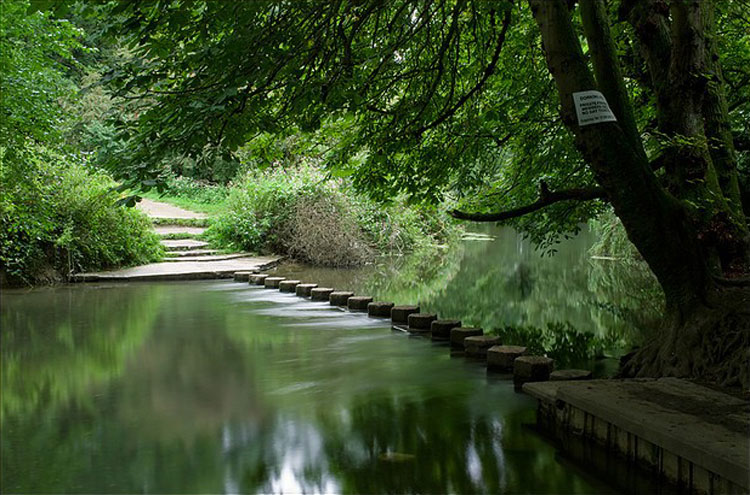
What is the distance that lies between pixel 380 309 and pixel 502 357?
3.99m

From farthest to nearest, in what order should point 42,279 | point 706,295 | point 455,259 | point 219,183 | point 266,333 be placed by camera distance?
point 219,183 < point 455,259 < point 42,279 < point 266,333 < point 706,295

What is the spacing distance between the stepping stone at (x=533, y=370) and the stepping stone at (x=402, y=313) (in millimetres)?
3681

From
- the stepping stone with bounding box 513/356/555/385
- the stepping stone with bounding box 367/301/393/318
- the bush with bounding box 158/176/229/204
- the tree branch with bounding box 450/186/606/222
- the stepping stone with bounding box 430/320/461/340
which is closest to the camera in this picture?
the tree branch with bounding box 450/186/606/222

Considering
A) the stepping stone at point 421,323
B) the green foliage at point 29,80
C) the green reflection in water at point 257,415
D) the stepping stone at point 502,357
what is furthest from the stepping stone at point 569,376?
the green foliage at point 29,80

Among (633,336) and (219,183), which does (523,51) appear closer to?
(633,336)

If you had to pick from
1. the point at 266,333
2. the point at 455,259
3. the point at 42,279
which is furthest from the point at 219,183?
the point at 266,333

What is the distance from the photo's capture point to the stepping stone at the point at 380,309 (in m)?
11.2

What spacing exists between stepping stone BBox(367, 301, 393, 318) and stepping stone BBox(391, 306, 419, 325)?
0.63 m

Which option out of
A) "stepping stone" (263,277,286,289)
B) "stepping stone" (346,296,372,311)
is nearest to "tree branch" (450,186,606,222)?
"stepping stone" (346,296,372,311)

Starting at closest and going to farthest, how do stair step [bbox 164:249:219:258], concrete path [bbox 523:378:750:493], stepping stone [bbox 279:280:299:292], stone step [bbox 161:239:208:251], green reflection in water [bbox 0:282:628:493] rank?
concrete path [bbox 523:378:750:493] → green reflection in water [bbox 0:282:628:493] → stepping stone [bbox 279:280:299:292] → stair step [bbox 164:249:219:258] → stone step [bbox 161:239:208:251]

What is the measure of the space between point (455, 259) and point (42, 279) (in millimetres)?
12670

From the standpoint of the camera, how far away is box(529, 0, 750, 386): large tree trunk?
5438mm

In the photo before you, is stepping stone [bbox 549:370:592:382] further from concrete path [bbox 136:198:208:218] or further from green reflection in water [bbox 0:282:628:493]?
concrete path [bbox 136:198:208:218]

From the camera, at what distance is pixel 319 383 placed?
7.15 meters
